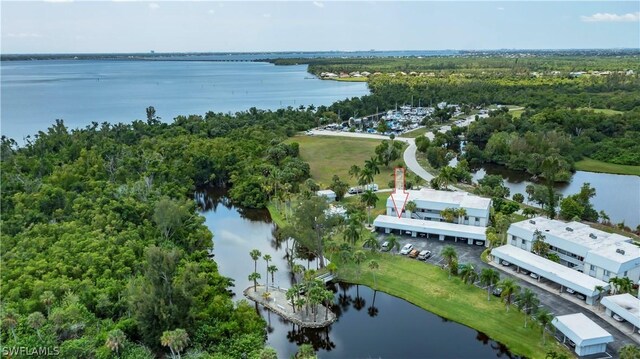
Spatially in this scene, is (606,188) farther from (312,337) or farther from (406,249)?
(312,337)

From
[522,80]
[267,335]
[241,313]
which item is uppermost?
[522,80]

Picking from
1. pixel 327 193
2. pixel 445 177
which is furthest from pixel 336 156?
pixel 445 177

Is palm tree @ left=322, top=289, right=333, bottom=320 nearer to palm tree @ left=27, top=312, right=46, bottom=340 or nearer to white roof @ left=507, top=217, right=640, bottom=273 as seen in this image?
palm tree @ left=27, top=312, right=46, bottom=340

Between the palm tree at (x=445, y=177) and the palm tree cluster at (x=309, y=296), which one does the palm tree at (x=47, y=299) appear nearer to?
the palm tree cluster at (x=309, y=296)

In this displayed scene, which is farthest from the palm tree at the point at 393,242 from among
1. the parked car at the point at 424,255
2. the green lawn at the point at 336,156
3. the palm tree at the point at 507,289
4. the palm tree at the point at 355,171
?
the green lawn at the point at 336,156

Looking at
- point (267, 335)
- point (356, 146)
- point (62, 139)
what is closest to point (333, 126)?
A: point (356, 146)

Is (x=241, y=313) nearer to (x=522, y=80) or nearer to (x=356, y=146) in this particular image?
(x=356, y=146)

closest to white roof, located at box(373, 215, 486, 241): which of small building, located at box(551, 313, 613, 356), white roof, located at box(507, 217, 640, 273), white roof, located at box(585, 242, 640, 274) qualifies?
white roof, located at box(507, 217, 640, 273)
